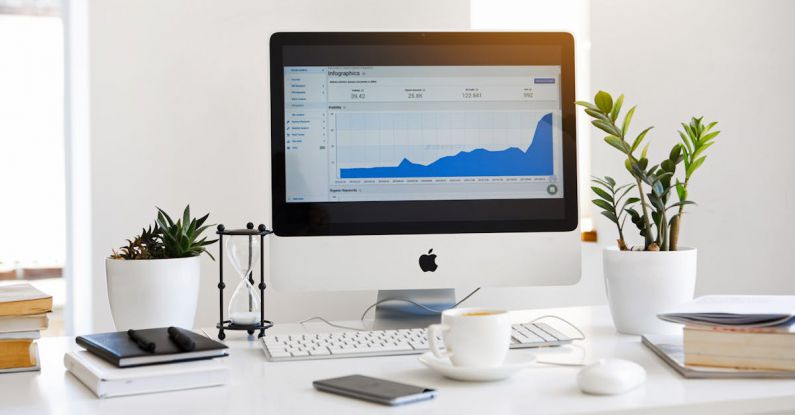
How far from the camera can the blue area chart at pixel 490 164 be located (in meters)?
1.50

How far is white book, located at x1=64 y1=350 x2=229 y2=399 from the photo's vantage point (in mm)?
972

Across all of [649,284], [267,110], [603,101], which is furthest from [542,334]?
[267,110]

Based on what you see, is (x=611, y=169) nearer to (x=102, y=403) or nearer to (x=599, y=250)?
(x=599, y=250)

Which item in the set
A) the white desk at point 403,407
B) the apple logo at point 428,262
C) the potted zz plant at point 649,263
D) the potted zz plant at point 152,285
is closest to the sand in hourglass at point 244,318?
the potted zz plant at point 152,285

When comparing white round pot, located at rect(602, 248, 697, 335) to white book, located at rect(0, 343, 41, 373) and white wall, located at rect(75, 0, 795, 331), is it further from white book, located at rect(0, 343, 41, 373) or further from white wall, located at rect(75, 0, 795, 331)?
white book, located at rect(0, 343, 41, 373)

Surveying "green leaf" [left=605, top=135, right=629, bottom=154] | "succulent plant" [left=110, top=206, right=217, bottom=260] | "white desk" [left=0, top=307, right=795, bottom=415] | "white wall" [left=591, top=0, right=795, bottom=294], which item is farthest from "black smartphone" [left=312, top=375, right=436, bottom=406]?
"white wall" [left=591, top=0, right=795, bottom=294]

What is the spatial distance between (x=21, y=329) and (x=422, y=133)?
2.44ft

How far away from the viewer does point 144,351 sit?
40.6 inches

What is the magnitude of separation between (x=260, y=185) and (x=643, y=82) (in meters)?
1.03

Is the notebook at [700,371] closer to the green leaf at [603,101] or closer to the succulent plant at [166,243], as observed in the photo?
the green leaf at [603,101]

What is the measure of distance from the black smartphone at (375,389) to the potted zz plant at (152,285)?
1.40 feet

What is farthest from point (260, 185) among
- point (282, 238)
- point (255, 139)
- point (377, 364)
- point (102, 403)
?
point (102, 403)

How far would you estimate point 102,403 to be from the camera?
0.95 m

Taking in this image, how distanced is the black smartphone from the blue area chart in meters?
0.55
